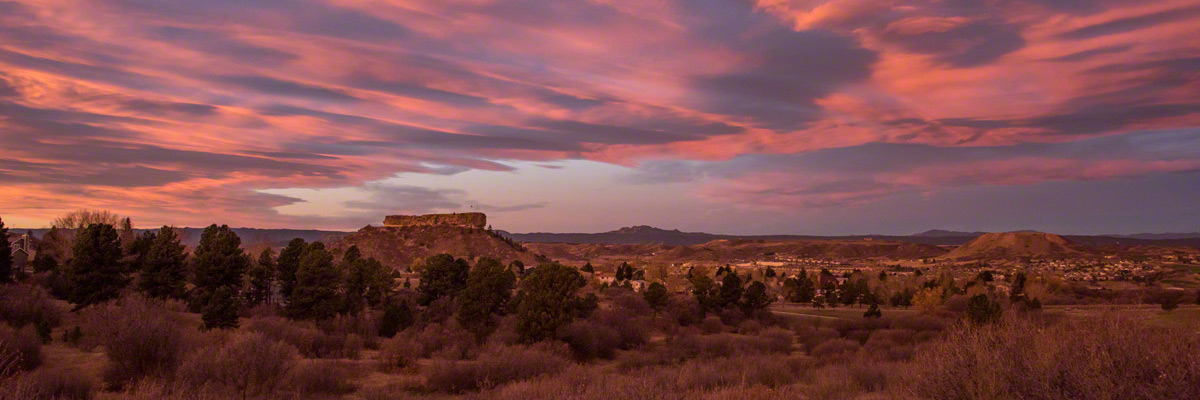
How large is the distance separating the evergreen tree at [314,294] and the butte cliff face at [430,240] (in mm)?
69613

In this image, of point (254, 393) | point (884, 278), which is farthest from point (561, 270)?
point (884, 278)

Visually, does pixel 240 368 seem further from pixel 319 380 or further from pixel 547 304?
pixel 547 304

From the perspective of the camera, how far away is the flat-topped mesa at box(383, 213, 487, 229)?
138 metres

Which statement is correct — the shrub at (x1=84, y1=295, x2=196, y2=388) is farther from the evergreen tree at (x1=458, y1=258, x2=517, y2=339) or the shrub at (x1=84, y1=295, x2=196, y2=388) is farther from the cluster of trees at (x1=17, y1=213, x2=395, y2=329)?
the evergreen tree at (x1=458, y1=258, x2=517, y2=339)

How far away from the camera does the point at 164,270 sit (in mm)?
34031

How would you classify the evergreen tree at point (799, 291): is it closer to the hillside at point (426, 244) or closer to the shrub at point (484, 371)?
the hillside at point (426, 244)

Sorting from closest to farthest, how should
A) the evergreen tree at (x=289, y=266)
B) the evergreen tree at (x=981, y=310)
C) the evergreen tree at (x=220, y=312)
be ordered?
the evergreen tree at (x=220, y=312) < the evergreen tree at (x=981, y=310) < the evergreen tree at (x=289, y=266)

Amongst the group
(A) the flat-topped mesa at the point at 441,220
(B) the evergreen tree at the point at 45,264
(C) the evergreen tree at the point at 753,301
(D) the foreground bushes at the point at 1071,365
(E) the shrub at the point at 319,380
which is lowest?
(C) the evergreen tree at the point at 753,301

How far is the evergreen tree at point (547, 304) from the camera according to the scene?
95.8ft

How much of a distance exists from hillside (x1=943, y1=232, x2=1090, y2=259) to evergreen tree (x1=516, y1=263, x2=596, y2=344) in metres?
150

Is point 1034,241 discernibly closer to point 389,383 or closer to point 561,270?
point 561,270

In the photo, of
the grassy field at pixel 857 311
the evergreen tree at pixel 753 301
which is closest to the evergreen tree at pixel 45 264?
the evergreen tree at pixel 753 301

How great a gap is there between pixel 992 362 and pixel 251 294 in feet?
134

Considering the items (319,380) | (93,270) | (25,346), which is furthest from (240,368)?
(93,270)
